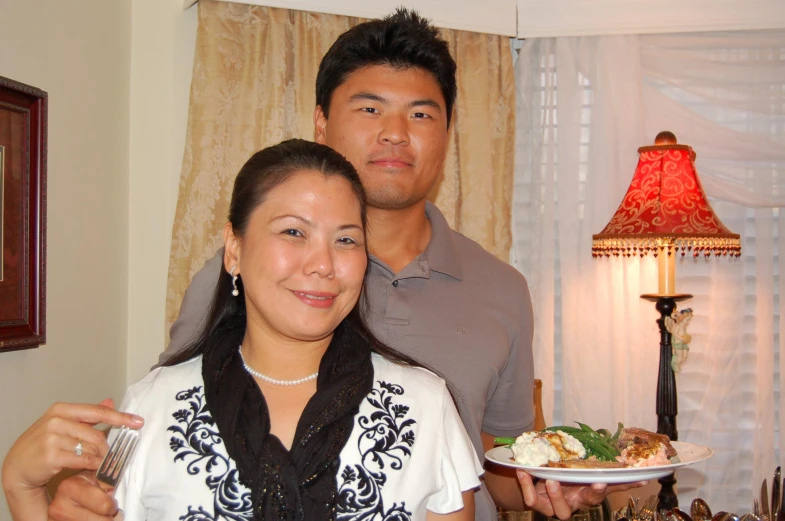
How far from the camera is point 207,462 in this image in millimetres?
1437

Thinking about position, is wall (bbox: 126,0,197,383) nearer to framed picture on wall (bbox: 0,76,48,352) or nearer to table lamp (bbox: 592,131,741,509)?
framed picture on wall (bbox: 0,76,48,352)

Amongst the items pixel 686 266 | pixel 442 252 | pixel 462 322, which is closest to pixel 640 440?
pixel 462 322

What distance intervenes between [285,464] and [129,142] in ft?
7.88

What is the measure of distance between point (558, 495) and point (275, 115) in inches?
89.5

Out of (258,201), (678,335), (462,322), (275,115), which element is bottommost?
(678,335)

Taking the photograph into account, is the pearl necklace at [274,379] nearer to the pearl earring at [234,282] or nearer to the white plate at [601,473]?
the pearl earring at [234,282]

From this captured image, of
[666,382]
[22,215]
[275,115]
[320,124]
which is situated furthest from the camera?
[275,115]

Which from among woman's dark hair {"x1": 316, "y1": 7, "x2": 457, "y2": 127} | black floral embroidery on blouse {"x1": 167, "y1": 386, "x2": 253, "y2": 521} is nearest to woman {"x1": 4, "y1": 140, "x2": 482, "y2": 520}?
black floral embroidery on blouse {"x1": 167, "y1": 386, "x2": 253, "y2": 521}

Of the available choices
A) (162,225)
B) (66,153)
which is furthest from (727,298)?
(66,153)

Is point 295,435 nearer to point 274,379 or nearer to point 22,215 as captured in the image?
point 274,379

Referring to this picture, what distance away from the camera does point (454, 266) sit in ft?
6.80

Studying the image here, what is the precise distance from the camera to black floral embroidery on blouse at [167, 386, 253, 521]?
1.40 meters

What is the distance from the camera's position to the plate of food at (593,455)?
1632 millimetres

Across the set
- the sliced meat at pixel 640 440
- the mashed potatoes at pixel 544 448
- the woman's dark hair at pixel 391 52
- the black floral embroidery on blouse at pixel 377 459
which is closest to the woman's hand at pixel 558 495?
the mashed potatoes at pixel 544 448
